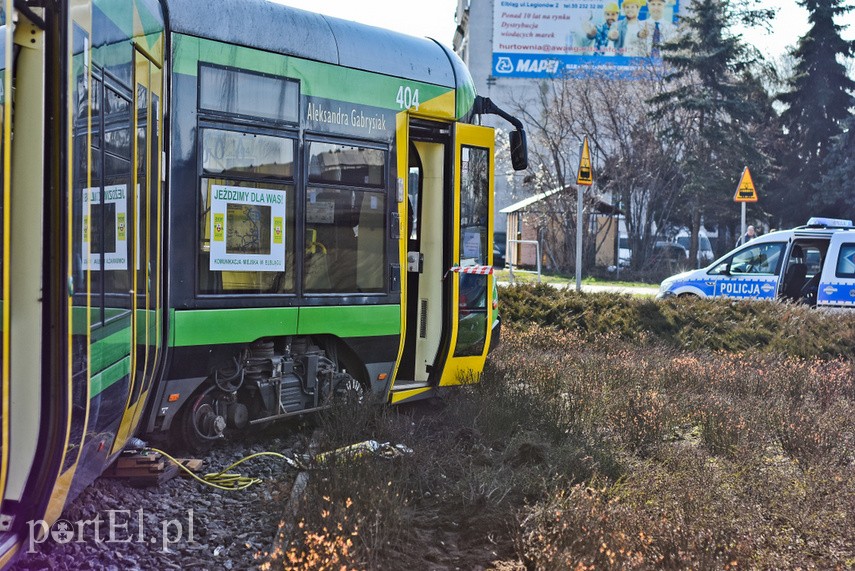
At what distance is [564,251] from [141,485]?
105ft

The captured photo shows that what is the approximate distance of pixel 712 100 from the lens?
39.1 metres

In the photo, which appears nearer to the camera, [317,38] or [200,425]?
[200,425]

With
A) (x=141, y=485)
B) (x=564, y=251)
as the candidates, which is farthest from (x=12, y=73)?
(x=564, y=251)

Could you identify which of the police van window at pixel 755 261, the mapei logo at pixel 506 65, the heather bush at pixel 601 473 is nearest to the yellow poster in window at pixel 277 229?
the heather bush at pixel 601 473

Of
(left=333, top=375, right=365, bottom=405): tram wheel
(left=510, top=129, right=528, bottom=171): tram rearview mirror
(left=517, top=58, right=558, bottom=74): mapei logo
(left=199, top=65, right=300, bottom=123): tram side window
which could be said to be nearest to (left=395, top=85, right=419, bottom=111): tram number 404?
(left=199, top=65, right=300, bottom=123): tram side window

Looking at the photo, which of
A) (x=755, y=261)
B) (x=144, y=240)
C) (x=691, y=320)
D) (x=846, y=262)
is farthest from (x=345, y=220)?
(x=755, y=261)

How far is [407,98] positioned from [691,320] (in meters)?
7.64

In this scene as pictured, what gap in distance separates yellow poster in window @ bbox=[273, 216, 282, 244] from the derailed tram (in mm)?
20

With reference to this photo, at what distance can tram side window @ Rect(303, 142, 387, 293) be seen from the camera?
316 inches

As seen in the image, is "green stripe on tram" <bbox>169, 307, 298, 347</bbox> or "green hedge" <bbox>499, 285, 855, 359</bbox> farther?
"green hedge" <bbox>499, 285, 855, 359</bbox>

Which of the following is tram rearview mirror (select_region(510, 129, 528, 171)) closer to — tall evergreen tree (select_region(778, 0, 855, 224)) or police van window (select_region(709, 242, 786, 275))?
police van window (select_region(709, 242, 786, 275))

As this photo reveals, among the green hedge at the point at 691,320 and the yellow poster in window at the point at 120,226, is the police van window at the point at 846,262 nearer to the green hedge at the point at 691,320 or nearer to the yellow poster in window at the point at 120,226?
the green hedge at the point at 691,320

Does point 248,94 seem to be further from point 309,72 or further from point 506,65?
point 506,65

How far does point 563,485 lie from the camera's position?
6398 millimetres
